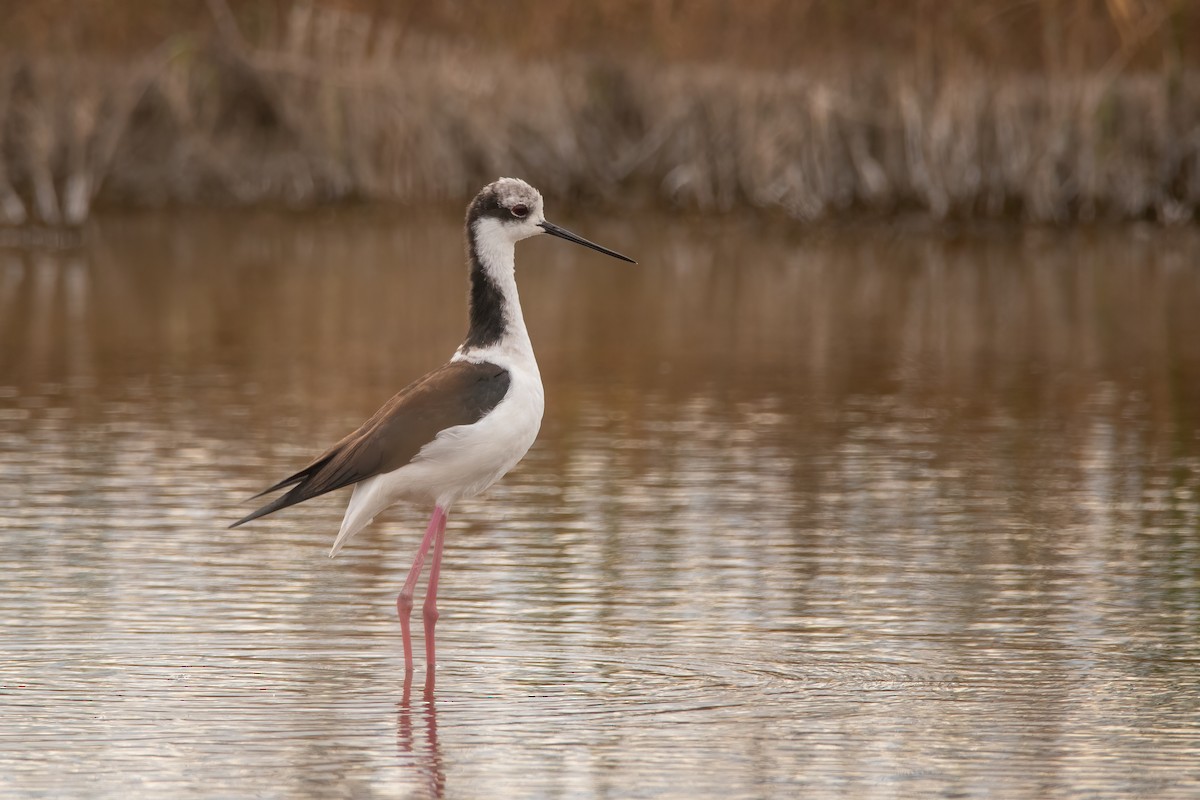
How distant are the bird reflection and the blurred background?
17mm

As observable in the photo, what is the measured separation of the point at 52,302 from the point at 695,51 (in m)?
11.2

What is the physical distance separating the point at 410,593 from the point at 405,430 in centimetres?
53

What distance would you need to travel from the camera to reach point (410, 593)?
291 inches

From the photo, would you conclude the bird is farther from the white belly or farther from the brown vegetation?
the brown vegetation

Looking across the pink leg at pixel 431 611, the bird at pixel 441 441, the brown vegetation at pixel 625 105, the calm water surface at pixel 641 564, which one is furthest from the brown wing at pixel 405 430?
the brown vegetation at pixel 625 105

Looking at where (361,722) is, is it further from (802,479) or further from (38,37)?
(38,37)

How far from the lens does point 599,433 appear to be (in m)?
12.1

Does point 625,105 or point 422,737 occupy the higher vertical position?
point 625,105

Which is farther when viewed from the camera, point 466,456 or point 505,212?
point 505,212

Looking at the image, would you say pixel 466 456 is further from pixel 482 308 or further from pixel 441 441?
pixel 482 308

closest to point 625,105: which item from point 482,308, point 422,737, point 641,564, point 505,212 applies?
point 641,564

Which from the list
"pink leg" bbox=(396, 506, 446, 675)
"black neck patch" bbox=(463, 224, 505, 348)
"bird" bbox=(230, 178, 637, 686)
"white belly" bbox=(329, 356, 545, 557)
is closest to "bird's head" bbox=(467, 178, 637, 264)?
"black neck patch" bbox=(463, 224, 505, 348)

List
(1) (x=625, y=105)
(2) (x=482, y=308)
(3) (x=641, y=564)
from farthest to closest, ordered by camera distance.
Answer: (1) (x=625, y=105) < (3) (x=641, y=564) < (2) (x=482, y=308)

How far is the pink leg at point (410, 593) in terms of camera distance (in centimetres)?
711
